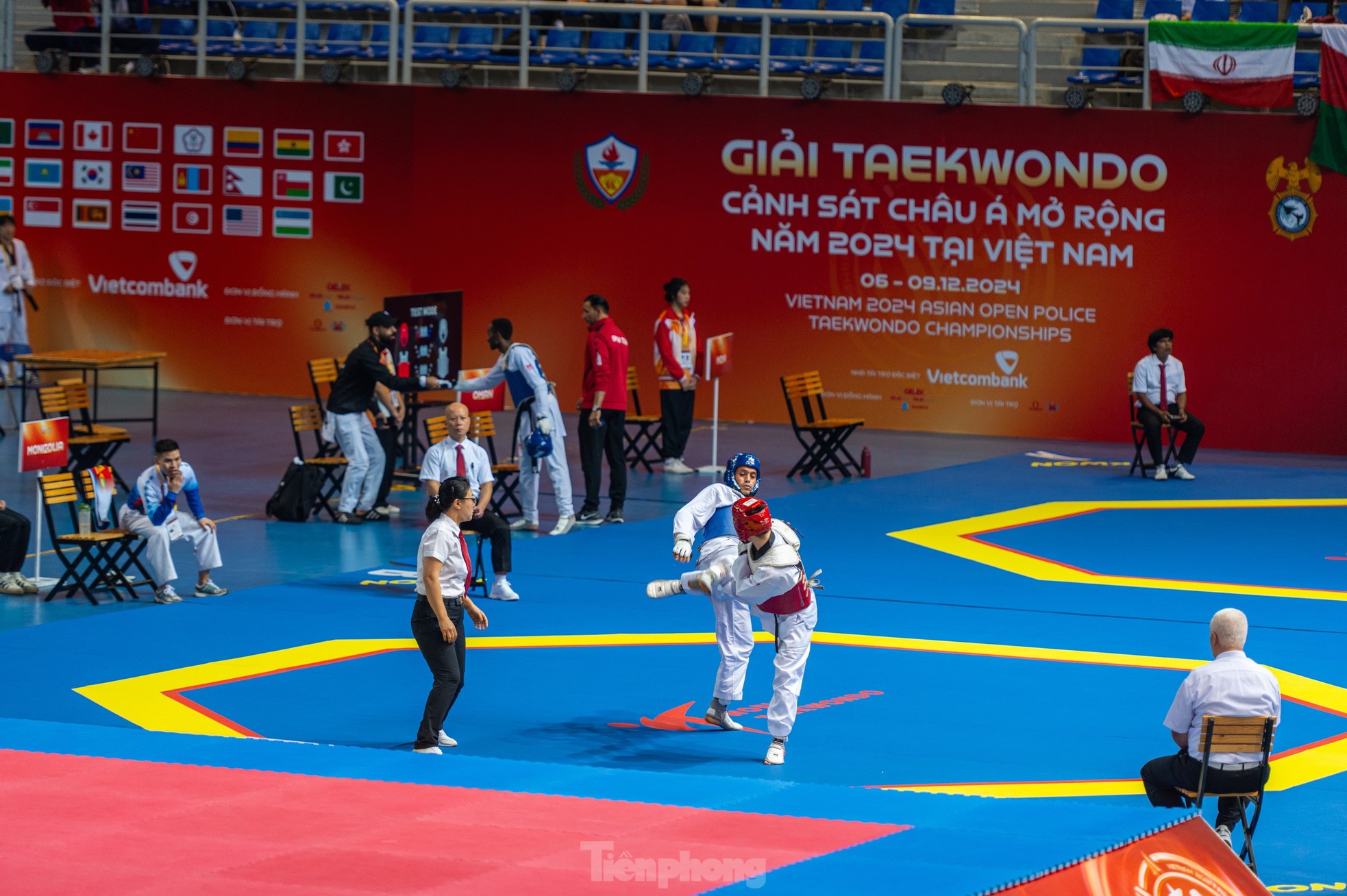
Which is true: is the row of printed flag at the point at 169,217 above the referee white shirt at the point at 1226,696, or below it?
above

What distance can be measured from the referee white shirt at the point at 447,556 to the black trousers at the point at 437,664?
8cm

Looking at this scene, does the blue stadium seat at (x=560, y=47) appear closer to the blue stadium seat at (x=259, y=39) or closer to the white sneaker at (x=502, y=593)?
the blue stadium seat at (x=259, y=39)

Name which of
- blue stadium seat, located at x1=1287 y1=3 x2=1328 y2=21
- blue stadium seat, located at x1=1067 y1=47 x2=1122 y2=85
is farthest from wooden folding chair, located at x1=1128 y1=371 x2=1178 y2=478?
blue stadium seat, located at x1=1287 y1=3 x2=1328 y2=21

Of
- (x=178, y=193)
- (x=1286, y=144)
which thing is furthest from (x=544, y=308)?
(x=1286, y=144)

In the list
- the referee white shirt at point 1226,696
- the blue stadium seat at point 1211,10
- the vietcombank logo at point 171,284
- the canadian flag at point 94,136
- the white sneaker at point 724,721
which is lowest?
the white sneaker at point 724,721

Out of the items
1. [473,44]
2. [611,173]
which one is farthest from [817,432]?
[473,44]

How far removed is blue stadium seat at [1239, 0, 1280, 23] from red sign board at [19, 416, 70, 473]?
1556 centimetres

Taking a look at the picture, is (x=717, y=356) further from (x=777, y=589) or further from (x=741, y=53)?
(x=777, y=589)

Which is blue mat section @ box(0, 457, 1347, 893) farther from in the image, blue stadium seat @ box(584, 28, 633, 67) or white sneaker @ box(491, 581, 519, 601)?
blue stadium seat @ box(584, 28, 633, 67)

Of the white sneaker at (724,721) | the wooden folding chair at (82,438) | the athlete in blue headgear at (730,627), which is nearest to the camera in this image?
the athlete in blue headgear at (730,627)

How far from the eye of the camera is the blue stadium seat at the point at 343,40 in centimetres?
2323

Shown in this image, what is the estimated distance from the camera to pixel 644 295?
23125mm

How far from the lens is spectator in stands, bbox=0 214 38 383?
2202 centimetres

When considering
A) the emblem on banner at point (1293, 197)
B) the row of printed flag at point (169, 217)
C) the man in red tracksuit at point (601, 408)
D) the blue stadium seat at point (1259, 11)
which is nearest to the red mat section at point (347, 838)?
the man in red tracksuit at point (601, 408)
